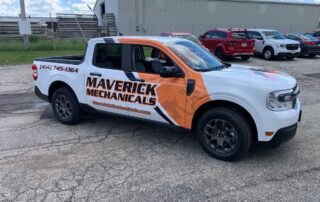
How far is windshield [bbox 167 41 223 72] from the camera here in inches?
180

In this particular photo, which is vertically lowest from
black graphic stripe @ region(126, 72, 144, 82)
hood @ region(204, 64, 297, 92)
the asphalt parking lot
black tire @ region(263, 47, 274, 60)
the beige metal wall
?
the asphalt parking lot

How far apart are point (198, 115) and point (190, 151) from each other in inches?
23.5

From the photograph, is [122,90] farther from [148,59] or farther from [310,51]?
[310,51]

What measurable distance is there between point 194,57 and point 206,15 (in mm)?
24085

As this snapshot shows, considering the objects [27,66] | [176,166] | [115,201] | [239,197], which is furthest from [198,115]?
[27,66]

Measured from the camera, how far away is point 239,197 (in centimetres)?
343

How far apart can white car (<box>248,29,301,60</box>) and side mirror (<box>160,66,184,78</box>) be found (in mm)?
14308

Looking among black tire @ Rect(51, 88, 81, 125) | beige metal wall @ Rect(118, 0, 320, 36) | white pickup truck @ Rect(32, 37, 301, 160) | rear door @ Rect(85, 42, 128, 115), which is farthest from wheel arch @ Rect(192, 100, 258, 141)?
beige metal wall @ Rect(118, 0, 320, 36)

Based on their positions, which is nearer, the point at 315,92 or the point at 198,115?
the point at 198,115

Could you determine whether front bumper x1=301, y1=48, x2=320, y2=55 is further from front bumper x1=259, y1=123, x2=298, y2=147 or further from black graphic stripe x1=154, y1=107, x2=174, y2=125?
black graphic stripe x1=154, y1=107, x2=174, y2=125

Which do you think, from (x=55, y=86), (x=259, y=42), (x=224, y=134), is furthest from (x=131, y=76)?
(x=259, y=42)

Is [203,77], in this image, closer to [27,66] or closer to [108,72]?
[108,72]

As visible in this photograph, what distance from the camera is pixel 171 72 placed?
4.36 m

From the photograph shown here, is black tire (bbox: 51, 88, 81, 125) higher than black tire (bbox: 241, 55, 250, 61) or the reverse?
higher
